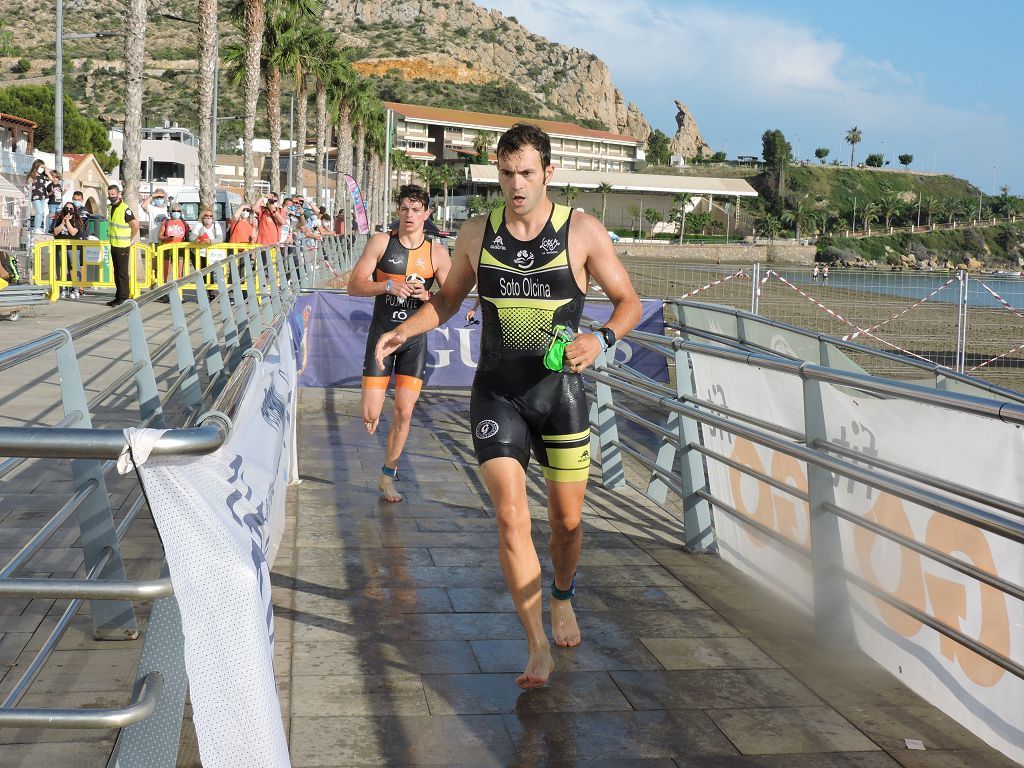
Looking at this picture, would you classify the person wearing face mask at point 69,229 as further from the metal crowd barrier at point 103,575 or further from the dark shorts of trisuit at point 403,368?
the metal crowd barrier at point 103,575

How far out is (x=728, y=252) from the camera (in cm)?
12256

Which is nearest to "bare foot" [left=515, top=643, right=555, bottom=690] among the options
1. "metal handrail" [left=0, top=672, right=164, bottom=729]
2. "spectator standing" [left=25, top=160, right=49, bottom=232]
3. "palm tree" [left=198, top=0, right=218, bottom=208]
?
"metal handrail" [left=0, top=672, right=164, bottom=729]

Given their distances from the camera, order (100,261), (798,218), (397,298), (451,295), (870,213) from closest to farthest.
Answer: (451,295) < (397,298) < (100,261) < (798,218) < (870,213)

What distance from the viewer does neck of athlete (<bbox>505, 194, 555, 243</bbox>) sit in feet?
15.2

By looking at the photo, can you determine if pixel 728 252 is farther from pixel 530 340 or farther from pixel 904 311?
pixel 530 340

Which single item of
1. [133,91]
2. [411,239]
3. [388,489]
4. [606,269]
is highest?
[133,91]

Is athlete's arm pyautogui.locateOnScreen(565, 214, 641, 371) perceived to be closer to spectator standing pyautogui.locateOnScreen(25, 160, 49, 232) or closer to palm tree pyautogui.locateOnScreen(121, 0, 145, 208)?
palm tree pyautogui.locateOnScreen(121, 0, 145, 208)

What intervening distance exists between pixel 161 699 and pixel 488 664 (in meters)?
2.41

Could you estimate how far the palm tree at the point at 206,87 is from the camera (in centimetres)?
2870

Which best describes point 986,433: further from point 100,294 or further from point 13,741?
point 100,294

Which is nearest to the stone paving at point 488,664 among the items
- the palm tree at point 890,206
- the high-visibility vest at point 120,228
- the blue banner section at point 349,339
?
the blue banner section at point 349,339

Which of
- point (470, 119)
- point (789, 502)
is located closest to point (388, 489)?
point (789, 502)

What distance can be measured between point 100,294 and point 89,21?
146 m

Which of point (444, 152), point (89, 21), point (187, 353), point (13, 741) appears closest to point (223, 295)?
point (187, 353)
